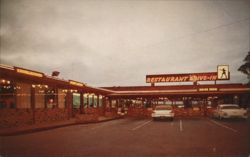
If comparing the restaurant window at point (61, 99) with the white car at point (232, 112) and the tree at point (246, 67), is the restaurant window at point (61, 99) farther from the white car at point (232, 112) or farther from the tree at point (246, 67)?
the tree at point (246, 67)

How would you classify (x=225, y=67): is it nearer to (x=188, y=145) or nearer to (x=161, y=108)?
(x=161, y=108)

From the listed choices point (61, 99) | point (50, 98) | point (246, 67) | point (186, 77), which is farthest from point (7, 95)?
point (246, 67)

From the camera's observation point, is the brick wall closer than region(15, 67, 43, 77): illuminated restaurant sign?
No

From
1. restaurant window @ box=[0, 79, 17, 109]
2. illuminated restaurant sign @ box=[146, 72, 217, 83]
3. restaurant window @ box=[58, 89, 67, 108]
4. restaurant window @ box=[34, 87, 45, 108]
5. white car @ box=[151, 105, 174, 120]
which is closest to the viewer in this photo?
restaurant window @ box=[0, 79, 17, 109]

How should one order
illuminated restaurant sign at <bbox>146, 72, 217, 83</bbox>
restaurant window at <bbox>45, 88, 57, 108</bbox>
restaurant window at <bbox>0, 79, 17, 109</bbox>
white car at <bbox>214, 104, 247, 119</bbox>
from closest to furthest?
1. restaurant window at <bbox>0, 79, 17, 109</bbox>
2. white car at <bbox>214, 104, 247, 119</bbox>
3. restaurant window at <bbox>45, 88, 57, 108</bbox>
4. illuminated restaurant sign at <bbox>146, 72, 217, 83</bbox>

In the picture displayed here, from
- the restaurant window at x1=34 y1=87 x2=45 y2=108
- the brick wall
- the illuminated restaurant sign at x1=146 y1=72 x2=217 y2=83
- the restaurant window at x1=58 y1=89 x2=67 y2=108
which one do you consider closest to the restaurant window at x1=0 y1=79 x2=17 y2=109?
the brick wall

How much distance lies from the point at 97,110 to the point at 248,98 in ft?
92.5

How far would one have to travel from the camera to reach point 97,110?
39.7 metres

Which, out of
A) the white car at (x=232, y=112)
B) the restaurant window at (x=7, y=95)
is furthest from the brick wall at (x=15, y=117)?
the white car at (x=232, y=112)

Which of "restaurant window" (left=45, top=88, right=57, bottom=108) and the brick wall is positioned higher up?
"restaurant window" (left=45, top=88, right=57, bottom=108)

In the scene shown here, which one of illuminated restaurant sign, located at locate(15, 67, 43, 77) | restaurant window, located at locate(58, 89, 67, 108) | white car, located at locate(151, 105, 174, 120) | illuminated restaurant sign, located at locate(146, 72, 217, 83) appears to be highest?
illuminated restaurant sign, located at locate(146, 72, 217, 83)

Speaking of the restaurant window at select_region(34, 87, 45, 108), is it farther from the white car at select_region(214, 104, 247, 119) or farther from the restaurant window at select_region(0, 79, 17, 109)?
the white car at select_region(214, 104, 247, 119)

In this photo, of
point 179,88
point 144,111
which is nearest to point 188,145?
point 144,111

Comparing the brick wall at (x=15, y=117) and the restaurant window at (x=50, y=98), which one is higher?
the restaurant window at (x=50, y=98)
